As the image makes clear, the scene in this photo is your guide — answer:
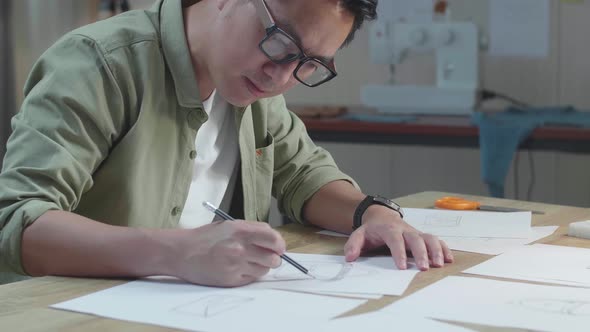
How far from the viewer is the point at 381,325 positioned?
0.95 m

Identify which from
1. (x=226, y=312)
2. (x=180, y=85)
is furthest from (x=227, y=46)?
(x=226, y=312)

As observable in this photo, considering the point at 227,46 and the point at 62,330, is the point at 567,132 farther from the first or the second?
the point at 62,330

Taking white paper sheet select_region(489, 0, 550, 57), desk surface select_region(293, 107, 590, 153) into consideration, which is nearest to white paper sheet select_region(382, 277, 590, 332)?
desk surface select_region(293, 107, 590, 153)

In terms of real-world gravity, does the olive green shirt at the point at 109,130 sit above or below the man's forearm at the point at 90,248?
above

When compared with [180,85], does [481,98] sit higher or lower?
lower

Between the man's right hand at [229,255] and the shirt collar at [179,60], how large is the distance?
0.38 meters

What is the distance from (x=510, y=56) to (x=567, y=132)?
119cm

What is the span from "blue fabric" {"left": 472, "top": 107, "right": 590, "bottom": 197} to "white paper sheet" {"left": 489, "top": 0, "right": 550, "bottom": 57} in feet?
2.73

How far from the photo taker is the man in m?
1.14

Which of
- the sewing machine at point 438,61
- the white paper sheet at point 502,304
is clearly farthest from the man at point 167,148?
the sewing machine at point 438,61

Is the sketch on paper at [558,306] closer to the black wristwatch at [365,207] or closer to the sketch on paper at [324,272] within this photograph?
the sketch on paper at [324,272]

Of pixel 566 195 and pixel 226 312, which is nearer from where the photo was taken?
pixel 226 312

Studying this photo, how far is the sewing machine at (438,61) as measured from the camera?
342cm

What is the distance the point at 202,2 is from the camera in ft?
4.89
